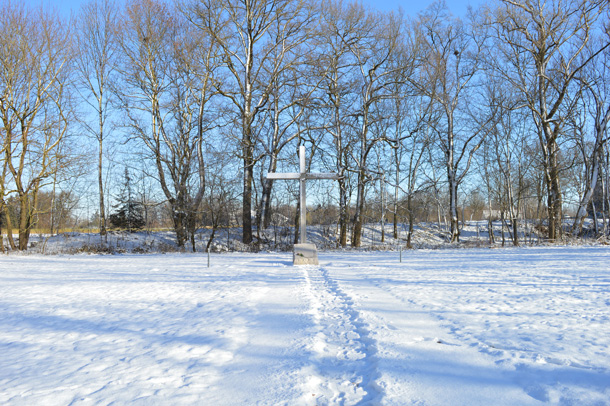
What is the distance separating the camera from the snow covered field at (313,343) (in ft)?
9.10

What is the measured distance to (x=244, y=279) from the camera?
9016mm

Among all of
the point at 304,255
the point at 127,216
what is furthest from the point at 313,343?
the point at 127,216

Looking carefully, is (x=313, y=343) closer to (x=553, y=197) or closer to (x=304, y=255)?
(x=304, y=255)

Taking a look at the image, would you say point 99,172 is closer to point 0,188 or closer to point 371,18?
point 0,188

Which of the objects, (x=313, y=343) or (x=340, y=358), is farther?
(x=313, y=343)

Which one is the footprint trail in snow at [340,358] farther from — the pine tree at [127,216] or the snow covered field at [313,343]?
the pine tree at [127,216]

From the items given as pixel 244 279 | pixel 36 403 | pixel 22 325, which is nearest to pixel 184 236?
pixel 244 279

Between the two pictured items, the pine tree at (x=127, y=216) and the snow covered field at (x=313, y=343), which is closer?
the snow covered field at (x=313, y=343)

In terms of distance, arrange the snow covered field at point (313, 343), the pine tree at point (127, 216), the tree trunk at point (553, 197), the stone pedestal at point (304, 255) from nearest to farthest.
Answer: the snow covered field at point (313, 343) < the stone pedestal at point (304, 255) < the tree trunk at point (553, 197) < the pine tree at point (127, 216)

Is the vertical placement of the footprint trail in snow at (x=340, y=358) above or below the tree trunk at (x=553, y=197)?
below

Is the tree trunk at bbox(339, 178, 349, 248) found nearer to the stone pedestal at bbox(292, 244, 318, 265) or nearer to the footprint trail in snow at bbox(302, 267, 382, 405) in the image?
the stone pedestal at bbox(292, 244, 318, 265)

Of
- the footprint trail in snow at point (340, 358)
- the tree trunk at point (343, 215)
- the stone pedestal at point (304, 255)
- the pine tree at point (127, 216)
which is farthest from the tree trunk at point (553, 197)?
the pine tree at point (127, 216)

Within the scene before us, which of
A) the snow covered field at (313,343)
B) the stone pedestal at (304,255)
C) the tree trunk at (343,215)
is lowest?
the snow covered field at (313,343)

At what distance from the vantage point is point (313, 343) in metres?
3.93
